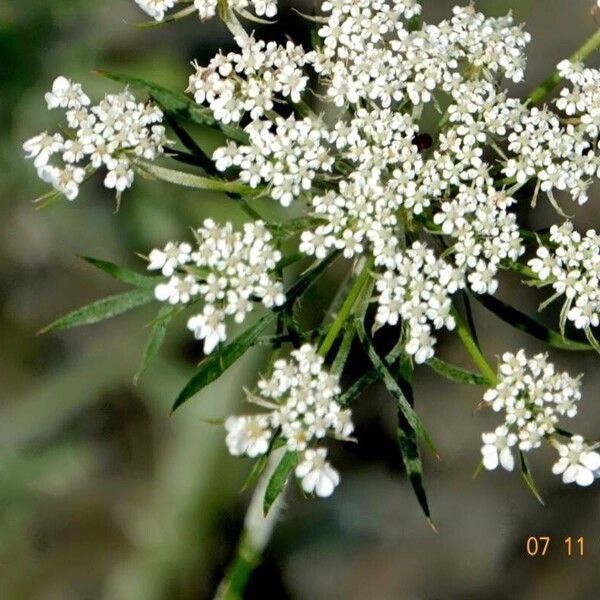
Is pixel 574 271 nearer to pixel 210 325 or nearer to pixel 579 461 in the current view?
pixel 579 461

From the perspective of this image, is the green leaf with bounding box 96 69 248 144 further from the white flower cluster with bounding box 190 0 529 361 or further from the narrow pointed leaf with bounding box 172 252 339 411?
the narrow pointed leaf with bounding box 172 252 339 411

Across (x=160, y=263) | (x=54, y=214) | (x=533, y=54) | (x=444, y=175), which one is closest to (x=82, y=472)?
(x=54, y=214)

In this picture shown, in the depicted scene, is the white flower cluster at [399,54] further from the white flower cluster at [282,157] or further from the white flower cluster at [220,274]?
the white flower cluster at [220,274]

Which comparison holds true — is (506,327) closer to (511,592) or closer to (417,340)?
(511,592)

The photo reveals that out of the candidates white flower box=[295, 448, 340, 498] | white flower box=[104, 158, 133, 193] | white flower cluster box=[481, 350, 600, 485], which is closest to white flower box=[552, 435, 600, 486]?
white flower cluster box=[481, 350, 600, 485]
